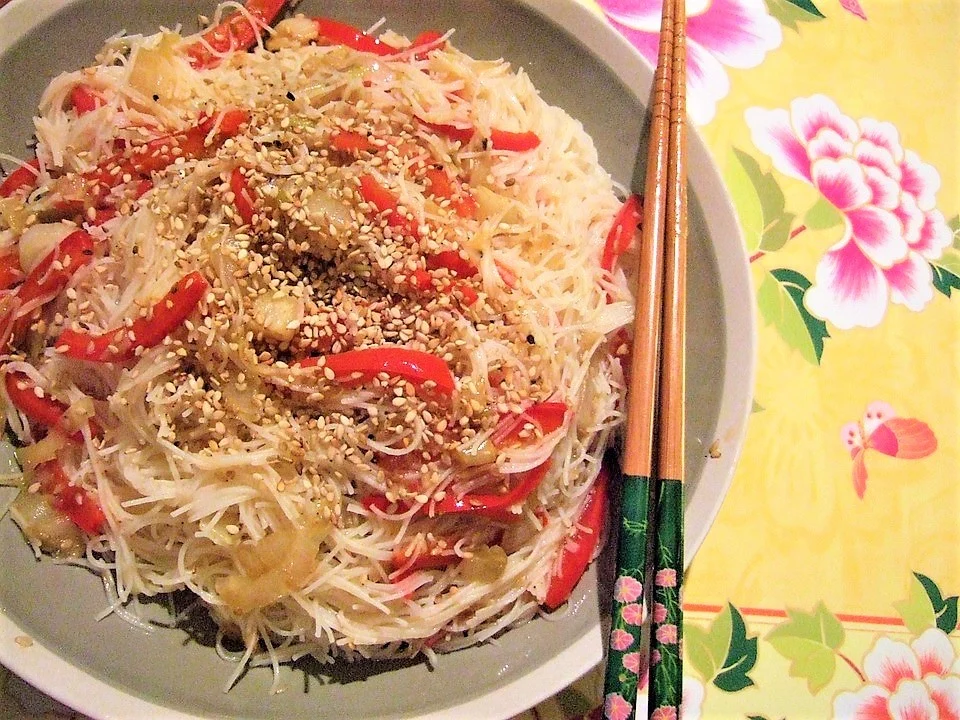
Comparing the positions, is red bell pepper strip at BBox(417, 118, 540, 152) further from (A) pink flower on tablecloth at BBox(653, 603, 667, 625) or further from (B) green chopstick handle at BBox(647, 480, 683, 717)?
(A) pink flower on tablecloth at BBox(653, 603, 667, 625)

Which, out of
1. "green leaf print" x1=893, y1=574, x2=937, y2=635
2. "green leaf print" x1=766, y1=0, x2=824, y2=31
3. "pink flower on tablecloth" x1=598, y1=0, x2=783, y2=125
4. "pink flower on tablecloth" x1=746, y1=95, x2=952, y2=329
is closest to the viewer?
"green leaf print" x1=893, y1=574, x2=937, y2=635

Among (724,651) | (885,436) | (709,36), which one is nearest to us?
(724,651)

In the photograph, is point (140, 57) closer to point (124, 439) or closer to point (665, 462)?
point (124, 439)

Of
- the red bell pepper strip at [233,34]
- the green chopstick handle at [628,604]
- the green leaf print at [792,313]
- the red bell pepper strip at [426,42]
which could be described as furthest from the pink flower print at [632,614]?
the red bell pepper strip at [233,34]

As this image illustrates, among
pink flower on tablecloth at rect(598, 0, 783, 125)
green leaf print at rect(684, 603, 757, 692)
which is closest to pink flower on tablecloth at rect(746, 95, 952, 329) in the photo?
pink flower on tablecloth at rect(598, 0, 783, 125)

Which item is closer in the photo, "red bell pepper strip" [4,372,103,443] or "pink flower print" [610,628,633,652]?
"pink flower print" [610,628,633,652]

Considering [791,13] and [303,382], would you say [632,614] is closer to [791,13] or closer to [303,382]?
[303,382]

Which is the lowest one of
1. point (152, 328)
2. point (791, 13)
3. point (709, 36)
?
point (152, 328)

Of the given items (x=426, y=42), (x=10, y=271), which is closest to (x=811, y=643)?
(x=426, y=42)

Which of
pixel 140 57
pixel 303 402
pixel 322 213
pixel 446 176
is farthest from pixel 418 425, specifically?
pixel 140 57
